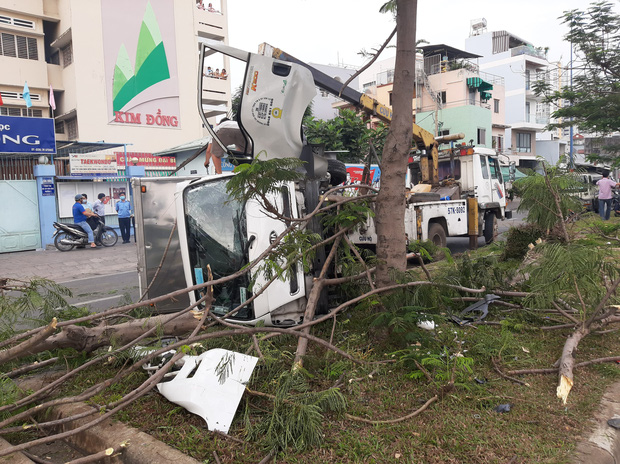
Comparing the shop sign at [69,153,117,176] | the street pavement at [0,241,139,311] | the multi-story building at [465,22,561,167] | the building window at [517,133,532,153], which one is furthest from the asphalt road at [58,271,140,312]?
the building window at [517,133,532,153]

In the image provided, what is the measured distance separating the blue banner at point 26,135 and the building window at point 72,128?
823 centimetres

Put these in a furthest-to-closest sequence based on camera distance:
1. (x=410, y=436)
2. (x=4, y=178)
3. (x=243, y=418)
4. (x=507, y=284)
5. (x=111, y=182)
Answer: (x=111, y=182)
(x=4, y=178)
(x=507, y=284)
(x=243, y=418)
(x=410, y=436)

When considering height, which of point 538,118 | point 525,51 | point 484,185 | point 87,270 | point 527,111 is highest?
point 525,51

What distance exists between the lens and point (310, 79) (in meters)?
5.49

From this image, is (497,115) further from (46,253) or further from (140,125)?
(46,253)

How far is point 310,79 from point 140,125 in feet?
74.7

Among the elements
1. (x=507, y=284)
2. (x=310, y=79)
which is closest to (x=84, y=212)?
(x=310, y=79)

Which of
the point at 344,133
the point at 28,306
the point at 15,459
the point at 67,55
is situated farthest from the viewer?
the point at 67,55

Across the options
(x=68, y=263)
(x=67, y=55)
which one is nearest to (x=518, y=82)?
(x=67, y=55)

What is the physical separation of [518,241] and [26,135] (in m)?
→ 15.9

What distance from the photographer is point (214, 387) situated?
3.11 metres

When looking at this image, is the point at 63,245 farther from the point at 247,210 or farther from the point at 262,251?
the point at 262,251

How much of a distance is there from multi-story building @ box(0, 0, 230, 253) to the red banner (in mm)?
49

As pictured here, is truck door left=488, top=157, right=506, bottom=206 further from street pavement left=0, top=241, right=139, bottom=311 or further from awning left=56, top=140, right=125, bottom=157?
awning left=56, top=140, right=125, bottom=157
